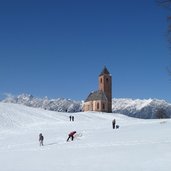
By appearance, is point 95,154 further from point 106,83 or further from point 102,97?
point 106,83

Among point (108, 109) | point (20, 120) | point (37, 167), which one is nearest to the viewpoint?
point (37, 167)

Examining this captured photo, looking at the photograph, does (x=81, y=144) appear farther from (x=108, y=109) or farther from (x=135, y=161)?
(x=108, y=109)

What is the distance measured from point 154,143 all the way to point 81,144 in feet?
22.5

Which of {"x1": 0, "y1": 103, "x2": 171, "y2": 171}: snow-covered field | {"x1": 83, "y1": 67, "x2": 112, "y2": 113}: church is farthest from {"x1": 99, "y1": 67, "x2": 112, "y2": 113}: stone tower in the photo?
{"x1": 0, "y1": 103, "x2": 171, "y2": 171}: snow-covered field

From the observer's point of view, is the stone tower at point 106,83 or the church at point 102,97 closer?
the church at point 102,97

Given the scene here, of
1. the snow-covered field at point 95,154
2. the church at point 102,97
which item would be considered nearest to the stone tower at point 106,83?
the church at point 102,97

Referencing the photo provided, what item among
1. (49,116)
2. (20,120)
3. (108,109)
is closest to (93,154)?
(20,120)

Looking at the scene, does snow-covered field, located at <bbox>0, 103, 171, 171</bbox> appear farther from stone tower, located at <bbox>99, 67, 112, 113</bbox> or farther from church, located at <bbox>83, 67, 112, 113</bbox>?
stone tower, located at <bbox>99, 67, 112, 113</bbox>

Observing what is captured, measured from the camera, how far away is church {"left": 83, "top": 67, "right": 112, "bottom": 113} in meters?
144

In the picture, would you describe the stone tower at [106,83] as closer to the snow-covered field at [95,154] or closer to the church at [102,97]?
the church at [102,97]

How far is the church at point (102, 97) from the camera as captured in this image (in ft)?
474

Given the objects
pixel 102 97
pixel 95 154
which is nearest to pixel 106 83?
pixel 102 97

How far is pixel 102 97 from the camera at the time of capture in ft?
479

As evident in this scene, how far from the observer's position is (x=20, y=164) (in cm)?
2727
